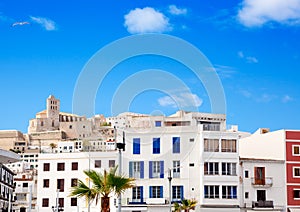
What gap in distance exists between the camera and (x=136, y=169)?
66.2 meters

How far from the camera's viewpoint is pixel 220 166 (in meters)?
64.3

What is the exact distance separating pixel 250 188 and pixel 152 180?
10254mm

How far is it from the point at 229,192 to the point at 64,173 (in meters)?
19.8

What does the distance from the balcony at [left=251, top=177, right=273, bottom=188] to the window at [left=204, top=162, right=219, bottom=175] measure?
390 cm

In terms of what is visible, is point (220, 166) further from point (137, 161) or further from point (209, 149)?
point (137, 161)

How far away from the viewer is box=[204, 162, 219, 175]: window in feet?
210

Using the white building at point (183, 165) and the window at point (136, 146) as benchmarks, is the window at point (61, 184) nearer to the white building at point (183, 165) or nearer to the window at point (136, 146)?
the white building at point (183, 165)

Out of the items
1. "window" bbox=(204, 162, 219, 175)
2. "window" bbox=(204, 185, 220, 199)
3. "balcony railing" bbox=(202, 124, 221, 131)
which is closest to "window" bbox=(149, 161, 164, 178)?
"window" bbox=(204, 162, 219, 175)

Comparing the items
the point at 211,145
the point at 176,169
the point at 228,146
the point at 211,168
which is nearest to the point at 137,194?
the point at 176,169

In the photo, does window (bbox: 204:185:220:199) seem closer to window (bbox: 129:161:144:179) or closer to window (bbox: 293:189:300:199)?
window (bbox: 129:161:144:179)

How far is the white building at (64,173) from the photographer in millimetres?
70438

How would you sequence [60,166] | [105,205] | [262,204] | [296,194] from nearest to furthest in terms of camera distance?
[105,205] < [262,204] < [296,194] < [60,166]

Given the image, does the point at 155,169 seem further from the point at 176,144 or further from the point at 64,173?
the point at 64,173

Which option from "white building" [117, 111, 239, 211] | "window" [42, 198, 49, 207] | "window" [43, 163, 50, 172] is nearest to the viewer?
"white building" [117, 111, 239, 211]
